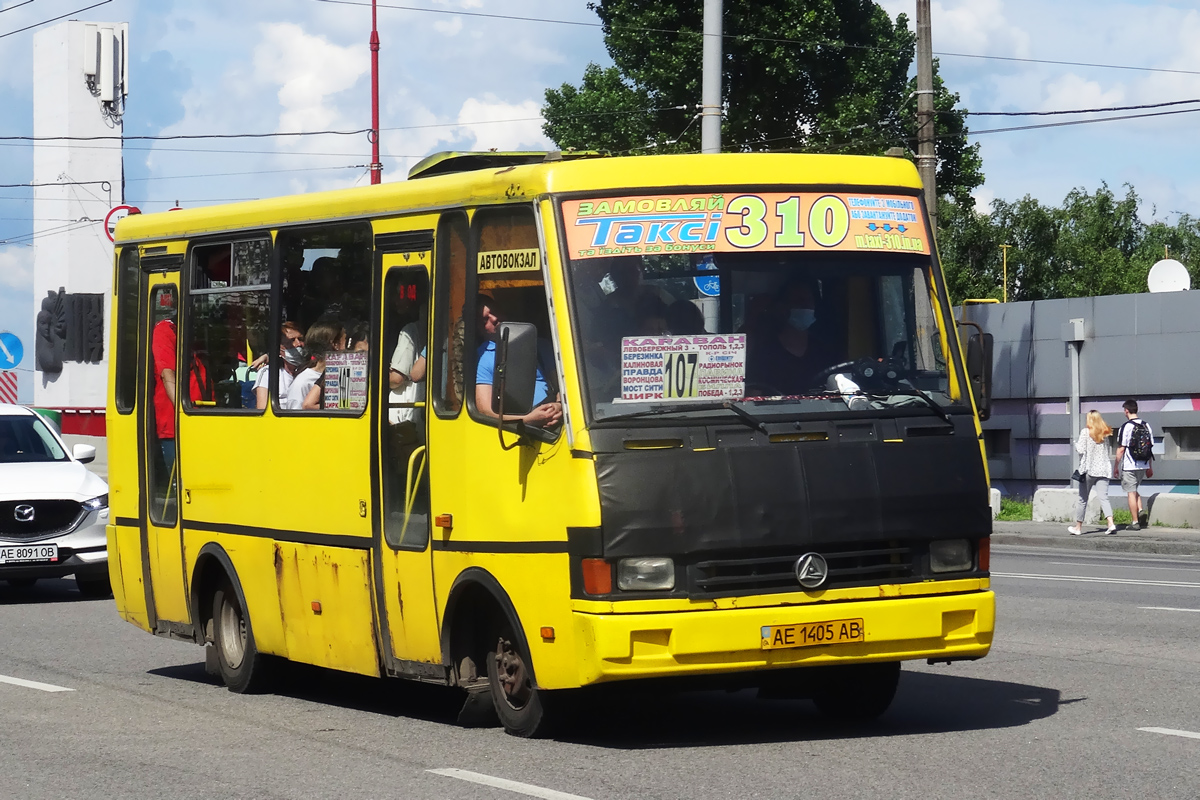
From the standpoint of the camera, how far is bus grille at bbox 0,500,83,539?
51.9ft

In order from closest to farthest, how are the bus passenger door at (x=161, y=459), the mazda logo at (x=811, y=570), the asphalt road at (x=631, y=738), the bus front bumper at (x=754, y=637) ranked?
1. the asphalt road at (x=631, y=738)
2. the bus front bumper at (x=754, y=637)
3. the mazda logo at (x=811, y=570)
4. the bus passenger door at (x=161, y=459)

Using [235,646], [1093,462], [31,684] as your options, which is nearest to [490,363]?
[235,646]

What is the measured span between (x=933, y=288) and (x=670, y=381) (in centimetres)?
147

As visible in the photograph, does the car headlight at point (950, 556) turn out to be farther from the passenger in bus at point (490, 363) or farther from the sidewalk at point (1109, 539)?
the sidewalk at point (1109, 539)

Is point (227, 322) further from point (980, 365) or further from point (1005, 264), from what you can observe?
point (1005, 264)

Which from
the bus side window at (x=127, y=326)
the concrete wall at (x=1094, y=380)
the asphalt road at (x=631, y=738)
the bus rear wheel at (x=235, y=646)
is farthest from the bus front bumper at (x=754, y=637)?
the concrete wall at (x=1094, y=380)

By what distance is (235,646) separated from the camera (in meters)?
10.8

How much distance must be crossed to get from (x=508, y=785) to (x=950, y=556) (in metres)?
2.26

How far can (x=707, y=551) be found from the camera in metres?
7.75

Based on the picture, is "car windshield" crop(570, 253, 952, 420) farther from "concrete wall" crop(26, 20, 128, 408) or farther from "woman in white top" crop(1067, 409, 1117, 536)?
"concrete wall" crop(26, 20, 128, 408)

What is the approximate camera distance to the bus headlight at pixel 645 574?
7.69m

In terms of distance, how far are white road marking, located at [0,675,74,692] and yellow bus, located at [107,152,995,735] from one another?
5.87 feet

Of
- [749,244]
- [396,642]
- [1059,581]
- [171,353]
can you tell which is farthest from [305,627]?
[1059,581]

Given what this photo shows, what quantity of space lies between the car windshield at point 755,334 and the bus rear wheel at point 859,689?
4.44 ft
